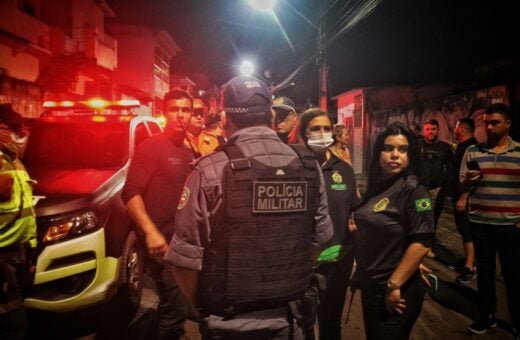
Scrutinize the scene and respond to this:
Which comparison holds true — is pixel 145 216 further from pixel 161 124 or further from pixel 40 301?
pixel 161 124

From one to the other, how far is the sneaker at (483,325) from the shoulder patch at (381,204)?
2.38 meters

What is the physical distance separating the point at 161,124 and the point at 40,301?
368 centimetres

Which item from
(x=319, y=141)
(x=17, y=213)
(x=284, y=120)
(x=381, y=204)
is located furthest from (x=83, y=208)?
(x=381, y=204)

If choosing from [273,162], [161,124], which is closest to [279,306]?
[273,162]

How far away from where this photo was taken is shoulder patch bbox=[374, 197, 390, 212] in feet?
8.89

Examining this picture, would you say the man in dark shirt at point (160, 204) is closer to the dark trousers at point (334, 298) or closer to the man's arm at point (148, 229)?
the man's arm at point (148, 229)

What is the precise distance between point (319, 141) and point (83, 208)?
2400 mm

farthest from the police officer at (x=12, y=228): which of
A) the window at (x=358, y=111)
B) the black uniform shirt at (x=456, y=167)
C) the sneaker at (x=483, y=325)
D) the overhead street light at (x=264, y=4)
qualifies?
the window at (x=358, y=111)

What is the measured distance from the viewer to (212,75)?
1956 inches

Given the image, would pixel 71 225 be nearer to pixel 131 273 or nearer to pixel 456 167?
pixel 131 273

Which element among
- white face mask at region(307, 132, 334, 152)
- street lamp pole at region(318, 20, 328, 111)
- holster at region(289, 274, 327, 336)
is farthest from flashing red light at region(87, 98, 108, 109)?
street lamp pole at region(318, 20, 328, 111)

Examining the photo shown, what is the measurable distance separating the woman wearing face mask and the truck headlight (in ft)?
7.44

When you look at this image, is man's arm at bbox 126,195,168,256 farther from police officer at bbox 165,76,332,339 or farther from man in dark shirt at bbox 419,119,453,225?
man in dark shirt at bbox 419,119,453,225

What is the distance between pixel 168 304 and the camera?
10.8ft
